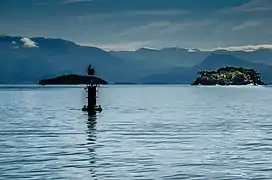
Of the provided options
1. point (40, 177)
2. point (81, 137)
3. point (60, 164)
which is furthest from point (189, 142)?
point (40, 177)

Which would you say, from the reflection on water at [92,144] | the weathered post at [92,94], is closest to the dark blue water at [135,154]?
the reflection on water at [92,144]

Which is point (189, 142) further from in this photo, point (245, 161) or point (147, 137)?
point (245, 161)

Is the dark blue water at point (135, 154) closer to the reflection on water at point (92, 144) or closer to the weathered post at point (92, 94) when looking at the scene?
the reflection on water at point (92, 144)

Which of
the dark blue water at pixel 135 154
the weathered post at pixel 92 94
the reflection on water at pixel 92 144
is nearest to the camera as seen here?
the dark blue water at pixel 135 154

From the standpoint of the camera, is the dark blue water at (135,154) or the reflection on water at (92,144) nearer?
the dark blue water at (135,154)

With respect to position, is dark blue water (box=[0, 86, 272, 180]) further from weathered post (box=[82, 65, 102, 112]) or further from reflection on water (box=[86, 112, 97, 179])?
weathered post (box=[82, 65, 102, 112])

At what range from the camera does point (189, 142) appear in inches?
2199

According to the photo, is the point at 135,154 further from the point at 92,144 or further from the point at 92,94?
the point at 92,94

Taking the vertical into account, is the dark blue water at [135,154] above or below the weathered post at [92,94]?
below

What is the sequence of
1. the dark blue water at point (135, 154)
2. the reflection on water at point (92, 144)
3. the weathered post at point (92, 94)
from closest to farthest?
the dark blue water at point (135, 154)
the reflection on water at point (92, 144)
the weathered post at point (92, 94)

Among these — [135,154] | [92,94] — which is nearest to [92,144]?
[135,154]

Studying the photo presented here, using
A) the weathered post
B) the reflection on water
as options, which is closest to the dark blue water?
the reflection on water

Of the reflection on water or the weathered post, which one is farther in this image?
the weathered post

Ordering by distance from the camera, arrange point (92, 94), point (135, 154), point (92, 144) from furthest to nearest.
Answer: point (92, 94), point (92, 144), point (135, 154)
